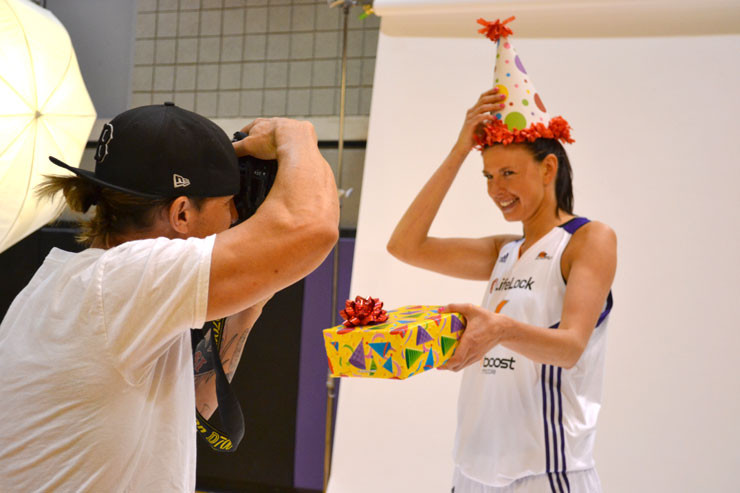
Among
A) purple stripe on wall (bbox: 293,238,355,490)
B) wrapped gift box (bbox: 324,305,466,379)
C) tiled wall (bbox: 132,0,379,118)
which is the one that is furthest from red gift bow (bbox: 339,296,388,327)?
tiled wall (bbox: 132,0,379,118)

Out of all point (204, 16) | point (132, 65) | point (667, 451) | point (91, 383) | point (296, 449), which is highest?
point (204, 16)

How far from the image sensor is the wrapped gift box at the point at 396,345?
1204mm

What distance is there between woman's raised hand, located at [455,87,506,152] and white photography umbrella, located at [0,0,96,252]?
1.51 meters

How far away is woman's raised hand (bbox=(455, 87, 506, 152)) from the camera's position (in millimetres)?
1748

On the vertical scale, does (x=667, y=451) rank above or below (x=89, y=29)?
below

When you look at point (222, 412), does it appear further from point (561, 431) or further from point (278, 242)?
point (561, 431)

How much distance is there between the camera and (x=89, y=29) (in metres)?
4.51

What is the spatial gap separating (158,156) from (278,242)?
208mm

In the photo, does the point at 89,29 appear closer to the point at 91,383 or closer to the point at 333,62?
the point at 333,62

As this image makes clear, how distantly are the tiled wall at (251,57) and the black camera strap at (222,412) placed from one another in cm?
300

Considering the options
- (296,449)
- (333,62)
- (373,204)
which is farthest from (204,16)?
(296,449)

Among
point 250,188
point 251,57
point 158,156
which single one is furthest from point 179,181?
point 251,57

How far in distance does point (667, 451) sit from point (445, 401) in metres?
0.77

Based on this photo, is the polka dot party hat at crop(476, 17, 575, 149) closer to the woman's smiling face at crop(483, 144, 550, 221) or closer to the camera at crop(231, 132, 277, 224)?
the woman's smiling face at crop(483, 144, 550, 221)
